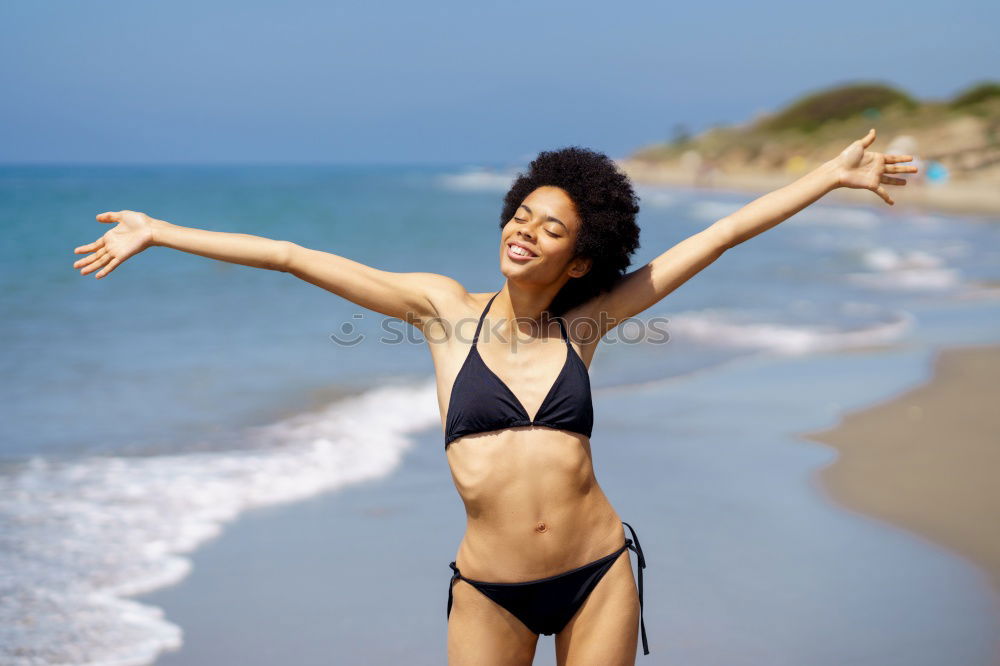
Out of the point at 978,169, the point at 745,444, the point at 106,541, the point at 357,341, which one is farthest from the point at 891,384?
the point at 978,169

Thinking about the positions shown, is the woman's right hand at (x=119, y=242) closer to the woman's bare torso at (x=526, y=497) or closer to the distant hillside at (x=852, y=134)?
the woman's bare torso at (x=526, y=497)

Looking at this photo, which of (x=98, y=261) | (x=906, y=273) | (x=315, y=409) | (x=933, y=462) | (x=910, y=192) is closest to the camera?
(x=98, y=261)

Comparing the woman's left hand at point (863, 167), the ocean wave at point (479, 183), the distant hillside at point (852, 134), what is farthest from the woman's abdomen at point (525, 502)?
the ocean wave at point (479, 183)

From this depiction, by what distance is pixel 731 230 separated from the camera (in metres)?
3.31

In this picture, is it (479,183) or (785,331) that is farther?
(479,183)

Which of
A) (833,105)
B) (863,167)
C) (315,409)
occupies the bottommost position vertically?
(863,167)

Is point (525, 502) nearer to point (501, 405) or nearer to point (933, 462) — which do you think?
point (501, 405)

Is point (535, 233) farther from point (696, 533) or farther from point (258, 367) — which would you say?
point (258, 367)

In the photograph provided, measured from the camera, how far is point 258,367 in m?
11.2

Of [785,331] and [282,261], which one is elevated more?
[785,331]

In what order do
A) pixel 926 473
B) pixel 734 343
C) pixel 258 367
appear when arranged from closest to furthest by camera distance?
1. pixel 926 473
2. pixel 258 367
3. pixel 734 343

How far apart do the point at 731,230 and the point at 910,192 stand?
42.6 metres

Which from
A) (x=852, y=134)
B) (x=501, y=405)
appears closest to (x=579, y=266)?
(x=501, y=405)

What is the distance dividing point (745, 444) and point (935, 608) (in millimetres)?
2776
